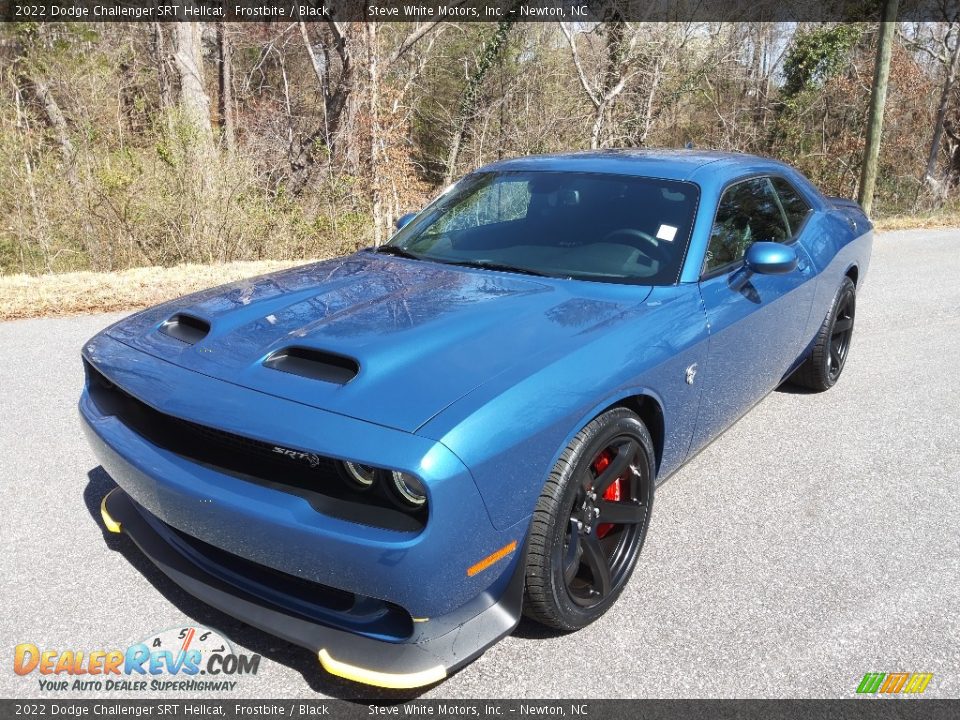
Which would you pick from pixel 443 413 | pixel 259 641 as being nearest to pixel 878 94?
pixel 443 413

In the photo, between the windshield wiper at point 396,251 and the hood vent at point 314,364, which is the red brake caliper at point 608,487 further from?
the windshield wiper at point 396,251

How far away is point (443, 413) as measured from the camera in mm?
1967

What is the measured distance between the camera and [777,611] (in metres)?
2.63

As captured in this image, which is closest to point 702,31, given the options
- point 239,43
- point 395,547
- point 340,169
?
point 340,169

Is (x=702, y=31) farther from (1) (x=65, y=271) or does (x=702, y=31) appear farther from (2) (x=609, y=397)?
(2) (x=609, y=397)

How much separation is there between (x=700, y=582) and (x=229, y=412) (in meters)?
1.82

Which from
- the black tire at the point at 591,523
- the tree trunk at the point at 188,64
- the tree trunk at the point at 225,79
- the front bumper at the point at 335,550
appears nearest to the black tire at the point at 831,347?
the black tire at the point at 591,523

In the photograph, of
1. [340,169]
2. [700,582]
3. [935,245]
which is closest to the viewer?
[700,582]

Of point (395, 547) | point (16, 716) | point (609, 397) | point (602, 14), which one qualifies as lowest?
point (16, 716)

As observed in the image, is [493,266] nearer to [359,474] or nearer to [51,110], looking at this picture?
[359,474]

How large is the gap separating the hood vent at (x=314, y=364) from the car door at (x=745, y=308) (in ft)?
4.87

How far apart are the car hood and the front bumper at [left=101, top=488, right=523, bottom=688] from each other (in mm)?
589

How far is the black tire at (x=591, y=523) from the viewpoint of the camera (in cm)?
222

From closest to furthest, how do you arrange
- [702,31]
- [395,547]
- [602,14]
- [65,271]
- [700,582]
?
[395,547], [700,582], [65,271], [602,14], [702,31]
